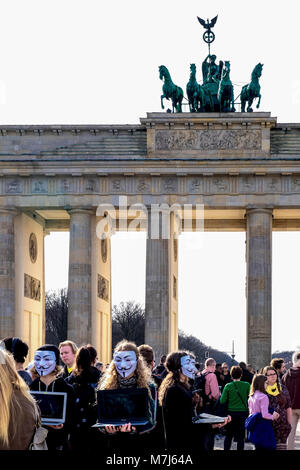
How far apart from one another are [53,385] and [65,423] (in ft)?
1.69

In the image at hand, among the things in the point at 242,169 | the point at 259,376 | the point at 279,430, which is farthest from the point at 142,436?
the point at 242,169

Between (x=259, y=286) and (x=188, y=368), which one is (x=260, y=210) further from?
(x=188, y=368)

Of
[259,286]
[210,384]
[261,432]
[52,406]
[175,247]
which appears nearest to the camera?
[52,406]

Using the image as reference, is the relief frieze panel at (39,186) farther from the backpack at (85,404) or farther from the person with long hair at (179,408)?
the person with long hair at (179,408)

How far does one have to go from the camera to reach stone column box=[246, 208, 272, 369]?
4769 cm

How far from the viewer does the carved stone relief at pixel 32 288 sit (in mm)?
51156

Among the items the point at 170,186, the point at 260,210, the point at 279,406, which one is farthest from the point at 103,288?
the point at 279,406

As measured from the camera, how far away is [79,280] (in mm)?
48531

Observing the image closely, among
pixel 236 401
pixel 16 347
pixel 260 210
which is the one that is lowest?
pixel 236 401

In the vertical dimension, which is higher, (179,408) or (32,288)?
(32,288)

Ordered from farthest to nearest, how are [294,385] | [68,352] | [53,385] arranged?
1. [294,385]
2. [68,352]
3. [53,385]

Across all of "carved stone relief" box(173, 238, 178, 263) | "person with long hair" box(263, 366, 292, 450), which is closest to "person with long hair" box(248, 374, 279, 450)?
"person with long hair" box(263, 366, 292, 450)

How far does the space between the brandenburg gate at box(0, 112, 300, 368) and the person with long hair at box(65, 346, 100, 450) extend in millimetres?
35603

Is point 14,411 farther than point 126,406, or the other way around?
point 126,406
